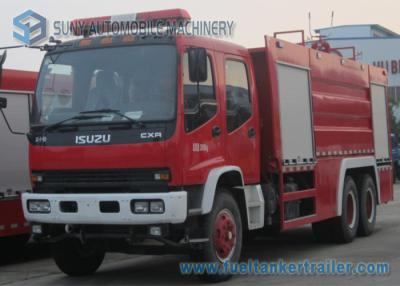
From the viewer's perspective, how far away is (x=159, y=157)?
7348 millimetres

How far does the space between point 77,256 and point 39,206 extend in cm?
120

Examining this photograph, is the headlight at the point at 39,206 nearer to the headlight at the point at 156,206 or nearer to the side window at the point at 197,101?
the headlight at the point at 156,206

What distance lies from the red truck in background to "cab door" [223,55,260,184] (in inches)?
151

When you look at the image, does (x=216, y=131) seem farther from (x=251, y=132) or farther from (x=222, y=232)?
(x=222, y=232)

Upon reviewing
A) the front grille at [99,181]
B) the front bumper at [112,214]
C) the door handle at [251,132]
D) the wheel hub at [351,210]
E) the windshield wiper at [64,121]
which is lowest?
the wheel hub at [351,210]

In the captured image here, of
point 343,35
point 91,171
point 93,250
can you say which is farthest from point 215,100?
point 343,35

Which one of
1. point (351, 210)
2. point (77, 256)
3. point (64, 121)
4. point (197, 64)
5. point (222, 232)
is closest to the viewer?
point (197, 64)

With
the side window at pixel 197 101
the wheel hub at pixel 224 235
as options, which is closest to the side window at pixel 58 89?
the side window at pixel 197 101

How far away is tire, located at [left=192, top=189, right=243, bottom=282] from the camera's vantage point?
25.2 feet

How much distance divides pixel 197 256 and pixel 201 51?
2.26 metres

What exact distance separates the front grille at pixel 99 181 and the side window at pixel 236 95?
136 centimetres

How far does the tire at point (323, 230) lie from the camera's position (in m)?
11.2

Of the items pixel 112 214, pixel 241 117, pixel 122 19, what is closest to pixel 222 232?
pixel 112 214

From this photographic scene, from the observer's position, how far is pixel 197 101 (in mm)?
7711
